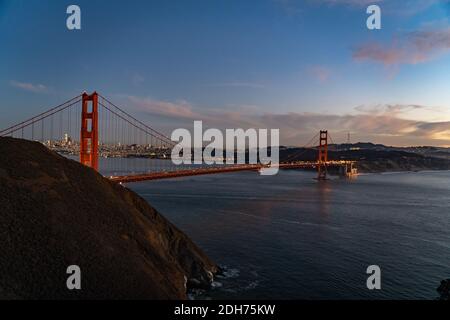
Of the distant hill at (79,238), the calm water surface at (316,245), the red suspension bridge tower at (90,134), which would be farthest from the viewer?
the red suspension bridge tower at (90,134)

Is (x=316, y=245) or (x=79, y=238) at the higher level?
(x=79, y=238)

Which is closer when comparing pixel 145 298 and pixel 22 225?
pixel 145 298

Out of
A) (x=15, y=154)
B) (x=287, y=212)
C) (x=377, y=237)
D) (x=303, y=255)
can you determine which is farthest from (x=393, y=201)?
(x=15, y=154)

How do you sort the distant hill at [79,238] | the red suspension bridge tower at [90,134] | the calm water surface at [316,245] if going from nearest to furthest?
the distant hill at [79,238] < the calm water surface at [316,245] < the red suspension bridge tower at [90,134]

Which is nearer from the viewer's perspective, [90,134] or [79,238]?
[79,238]

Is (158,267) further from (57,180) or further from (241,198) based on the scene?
(241,198)
